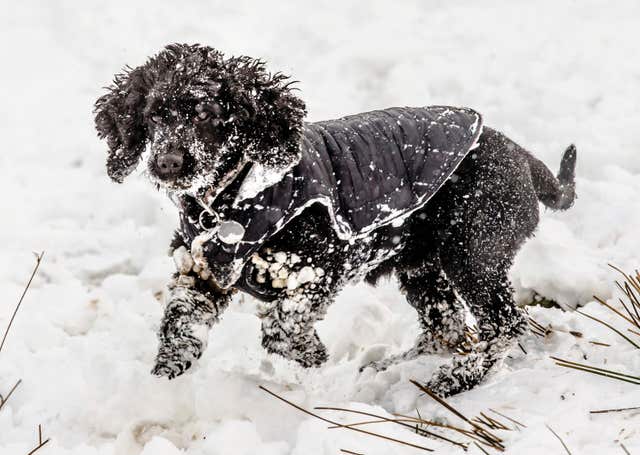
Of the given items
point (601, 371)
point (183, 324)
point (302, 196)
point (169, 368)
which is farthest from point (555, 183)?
point (169, 368)

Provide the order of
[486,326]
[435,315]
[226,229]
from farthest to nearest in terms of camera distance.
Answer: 1. [435,315]
2. [486,326]
3. [226,229]

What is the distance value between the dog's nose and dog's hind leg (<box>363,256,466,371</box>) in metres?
1.57

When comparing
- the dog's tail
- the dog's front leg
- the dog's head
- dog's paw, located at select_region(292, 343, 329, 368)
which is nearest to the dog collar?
the dog's head

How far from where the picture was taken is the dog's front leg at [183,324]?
10.5ft

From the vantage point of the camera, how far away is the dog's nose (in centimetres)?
272

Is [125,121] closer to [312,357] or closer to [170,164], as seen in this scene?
[170,164]

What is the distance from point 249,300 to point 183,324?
3.88 feet

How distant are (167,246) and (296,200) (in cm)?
210

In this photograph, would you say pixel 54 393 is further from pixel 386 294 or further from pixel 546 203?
pixel 546 203

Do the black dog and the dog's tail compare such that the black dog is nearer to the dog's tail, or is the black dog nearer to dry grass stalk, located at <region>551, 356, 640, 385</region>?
the dog's tail

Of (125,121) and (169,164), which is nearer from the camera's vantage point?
(169,164)

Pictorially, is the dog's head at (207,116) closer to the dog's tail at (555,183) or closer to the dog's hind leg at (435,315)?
the dog's hind leg at (435,315)

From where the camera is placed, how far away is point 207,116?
2850 millimetres

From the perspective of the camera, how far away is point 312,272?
2.99 m
